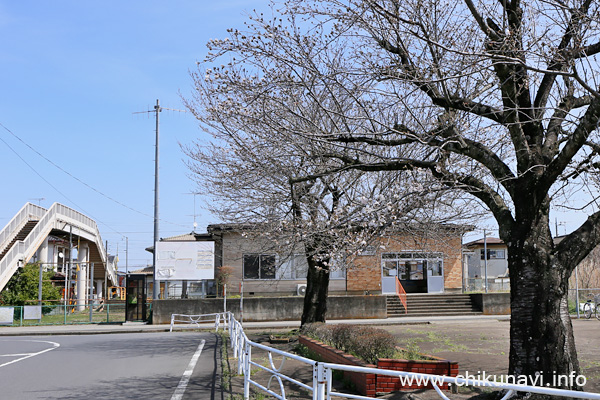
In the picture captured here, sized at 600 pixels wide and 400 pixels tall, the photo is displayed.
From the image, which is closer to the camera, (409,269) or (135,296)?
(135,296)

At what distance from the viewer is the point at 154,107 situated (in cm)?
3494

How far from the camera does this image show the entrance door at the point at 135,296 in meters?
31.5

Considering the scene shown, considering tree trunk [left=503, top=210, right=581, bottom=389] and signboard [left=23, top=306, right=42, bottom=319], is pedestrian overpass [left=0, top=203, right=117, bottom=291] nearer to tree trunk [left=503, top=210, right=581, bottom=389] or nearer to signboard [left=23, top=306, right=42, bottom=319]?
signboard [left=23, top=306, right=42, bottom=319]

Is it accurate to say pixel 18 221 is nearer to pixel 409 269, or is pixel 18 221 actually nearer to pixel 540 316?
pixel 409 269

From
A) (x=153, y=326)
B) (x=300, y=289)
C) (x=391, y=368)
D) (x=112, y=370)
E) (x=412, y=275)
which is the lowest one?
(x=153, y=326)

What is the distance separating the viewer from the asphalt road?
1034cm

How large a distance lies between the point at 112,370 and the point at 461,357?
8.12m

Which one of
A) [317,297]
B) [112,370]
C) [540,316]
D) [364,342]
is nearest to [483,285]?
[317,297]

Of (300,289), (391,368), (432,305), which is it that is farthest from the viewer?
(300,289)

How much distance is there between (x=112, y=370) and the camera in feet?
44.2

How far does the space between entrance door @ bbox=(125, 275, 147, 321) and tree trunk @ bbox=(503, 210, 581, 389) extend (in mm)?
26027

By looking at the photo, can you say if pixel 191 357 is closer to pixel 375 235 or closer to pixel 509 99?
pixel 375 235

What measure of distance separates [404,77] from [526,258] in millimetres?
3345

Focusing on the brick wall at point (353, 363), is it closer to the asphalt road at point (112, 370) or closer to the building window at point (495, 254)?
the asphalt road at point (112, 370)
